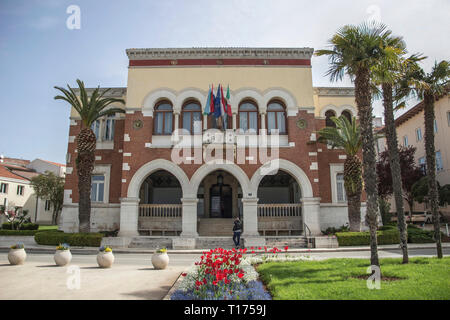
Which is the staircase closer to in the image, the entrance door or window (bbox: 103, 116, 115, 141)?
the entrance door

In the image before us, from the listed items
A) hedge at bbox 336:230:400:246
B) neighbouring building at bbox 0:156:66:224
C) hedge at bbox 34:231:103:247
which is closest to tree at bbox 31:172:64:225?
neighbouring building at bbox 0:156:66:224

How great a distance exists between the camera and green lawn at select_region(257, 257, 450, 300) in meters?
6.64

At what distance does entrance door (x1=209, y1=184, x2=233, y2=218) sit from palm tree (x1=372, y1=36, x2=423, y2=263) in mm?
15351

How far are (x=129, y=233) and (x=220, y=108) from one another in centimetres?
991

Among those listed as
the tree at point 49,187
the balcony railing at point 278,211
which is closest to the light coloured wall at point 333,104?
the balcony railing at point 278,211

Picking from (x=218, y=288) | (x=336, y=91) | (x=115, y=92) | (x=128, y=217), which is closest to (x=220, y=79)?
(x=115, y=92)

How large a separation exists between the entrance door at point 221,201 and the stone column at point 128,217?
693 cm

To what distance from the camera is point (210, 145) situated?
21312mm

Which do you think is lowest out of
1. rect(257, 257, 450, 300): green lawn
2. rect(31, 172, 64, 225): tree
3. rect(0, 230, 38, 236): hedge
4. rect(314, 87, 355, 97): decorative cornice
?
rect(257, 257, 450, 300): green lawn

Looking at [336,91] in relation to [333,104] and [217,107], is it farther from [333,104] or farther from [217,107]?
[217,107]

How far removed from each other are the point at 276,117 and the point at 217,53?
613cm

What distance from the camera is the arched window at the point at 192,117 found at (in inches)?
881
